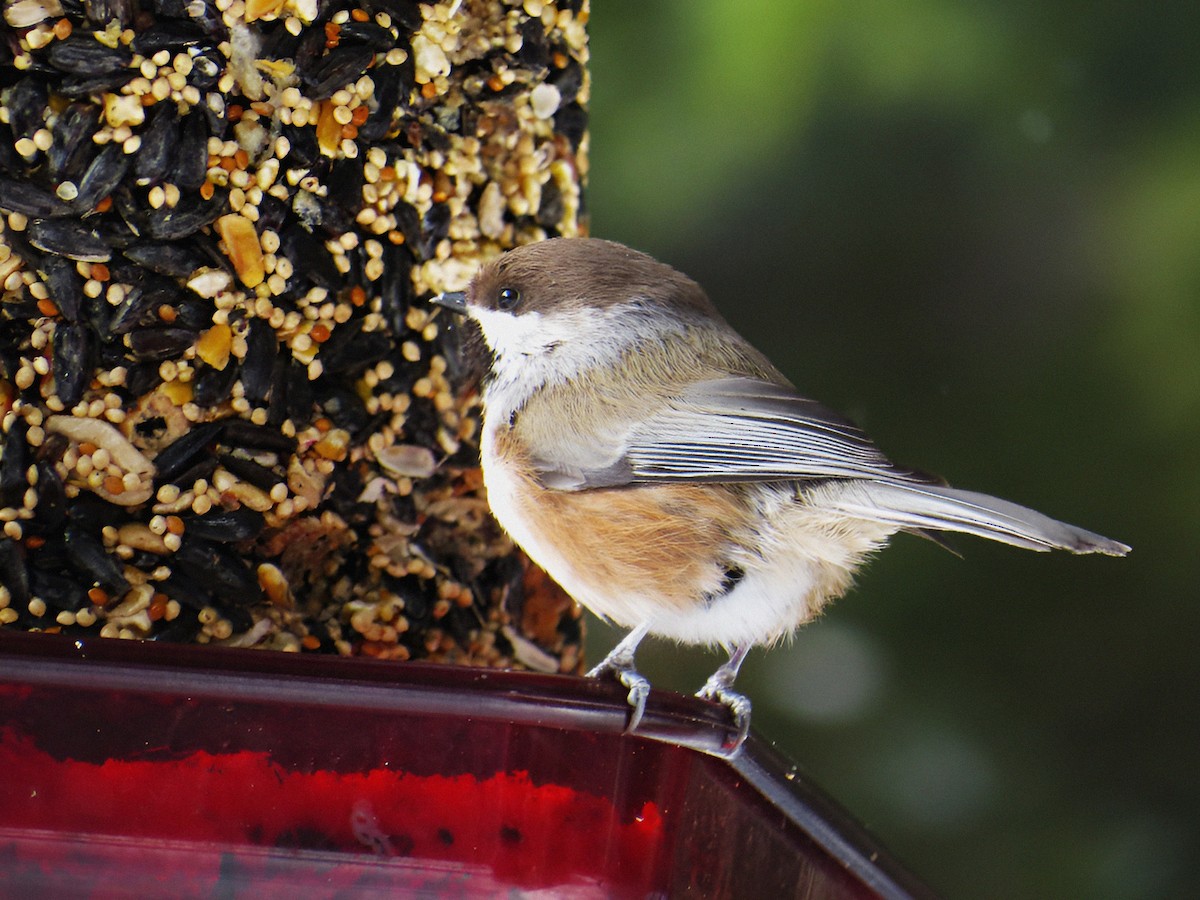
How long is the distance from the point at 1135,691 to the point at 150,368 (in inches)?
56.0

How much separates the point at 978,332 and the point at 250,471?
113cm

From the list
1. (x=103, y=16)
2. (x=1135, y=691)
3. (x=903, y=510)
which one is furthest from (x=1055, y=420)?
(x=103, y=16)

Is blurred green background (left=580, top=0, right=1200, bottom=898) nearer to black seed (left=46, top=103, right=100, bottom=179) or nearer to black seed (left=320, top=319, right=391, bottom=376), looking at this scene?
black seed (left=320, top=319, right=391, bottom=376)

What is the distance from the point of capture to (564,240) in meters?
1.42

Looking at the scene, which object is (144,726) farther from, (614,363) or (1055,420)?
(1055,420)

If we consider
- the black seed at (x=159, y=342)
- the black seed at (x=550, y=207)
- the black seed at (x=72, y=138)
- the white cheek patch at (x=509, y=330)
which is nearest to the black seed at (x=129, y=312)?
the black seed at (x=159, y=342)

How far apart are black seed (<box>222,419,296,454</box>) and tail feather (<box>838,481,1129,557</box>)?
564 millimetres

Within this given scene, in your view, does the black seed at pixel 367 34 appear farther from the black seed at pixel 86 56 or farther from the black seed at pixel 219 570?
the black seed at pixel 219 570

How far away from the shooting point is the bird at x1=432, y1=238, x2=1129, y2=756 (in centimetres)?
131

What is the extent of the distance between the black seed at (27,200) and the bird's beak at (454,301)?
1.22 feet


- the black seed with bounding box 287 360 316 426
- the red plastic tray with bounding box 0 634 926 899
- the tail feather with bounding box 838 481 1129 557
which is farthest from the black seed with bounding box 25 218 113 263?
the tail feather with bounding box 838 481 1129 557

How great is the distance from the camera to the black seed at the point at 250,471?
136 cm

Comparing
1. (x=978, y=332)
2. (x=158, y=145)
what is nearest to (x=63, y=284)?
(x=158, y=145)

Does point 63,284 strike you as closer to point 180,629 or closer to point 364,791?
point 180,629
